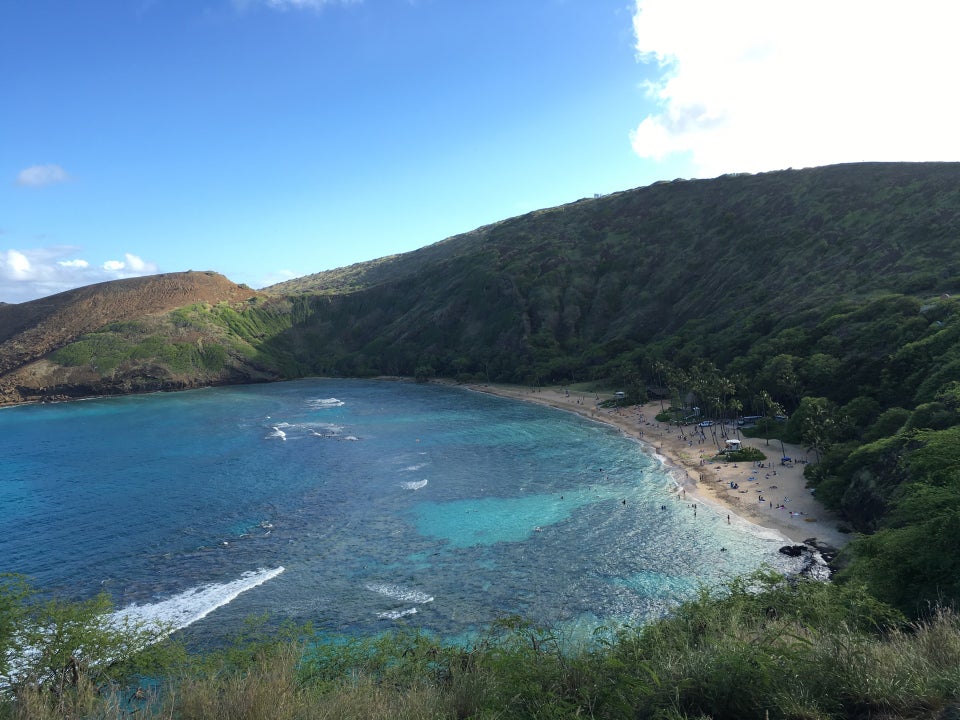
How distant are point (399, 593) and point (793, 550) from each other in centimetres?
2776

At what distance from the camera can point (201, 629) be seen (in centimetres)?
3219

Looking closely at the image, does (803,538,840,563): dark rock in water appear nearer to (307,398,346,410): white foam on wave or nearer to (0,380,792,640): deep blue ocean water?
(0,380,792,640): deep blue ocean water

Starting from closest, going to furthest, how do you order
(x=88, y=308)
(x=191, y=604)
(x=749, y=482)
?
(x=191, y=604) → (x=749, y=482) → (x=88, y=308)

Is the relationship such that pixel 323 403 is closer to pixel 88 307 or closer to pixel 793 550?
pixel 793 550

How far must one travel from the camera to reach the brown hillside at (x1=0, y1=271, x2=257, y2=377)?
15038 centimetres

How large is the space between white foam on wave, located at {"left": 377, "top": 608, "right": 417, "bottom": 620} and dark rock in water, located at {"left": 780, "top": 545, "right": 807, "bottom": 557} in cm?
2639

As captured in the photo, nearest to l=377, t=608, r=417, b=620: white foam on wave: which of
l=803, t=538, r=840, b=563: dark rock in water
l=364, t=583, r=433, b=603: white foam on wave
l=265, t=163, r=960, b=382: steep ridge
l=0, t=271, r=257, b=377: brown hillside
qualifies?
l=364, t=583, r=433, b=603: white foam on wave

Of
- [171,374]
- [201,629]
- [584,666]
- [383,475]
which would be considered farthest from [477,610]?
[171,374]

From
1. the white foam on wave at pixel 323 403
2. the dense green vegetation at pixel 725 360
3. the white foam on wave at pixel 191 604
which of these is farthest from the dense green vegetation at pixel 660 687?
the white foam on wave at pixel 323 403

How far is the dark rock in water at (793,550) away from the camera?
38.8 meters

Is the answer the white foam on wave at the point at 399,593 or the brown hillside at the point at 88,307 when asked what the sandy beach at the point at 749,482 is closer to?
the white foam on wave at the point at 399,593

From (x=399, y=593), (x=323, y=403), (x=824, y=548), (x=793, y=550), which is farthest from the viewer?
(x=323, y=403)

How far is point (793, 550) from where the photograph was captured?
3919 cm

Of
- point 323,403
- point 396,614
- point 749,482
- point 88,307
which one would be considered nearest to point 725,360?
point 749,482
